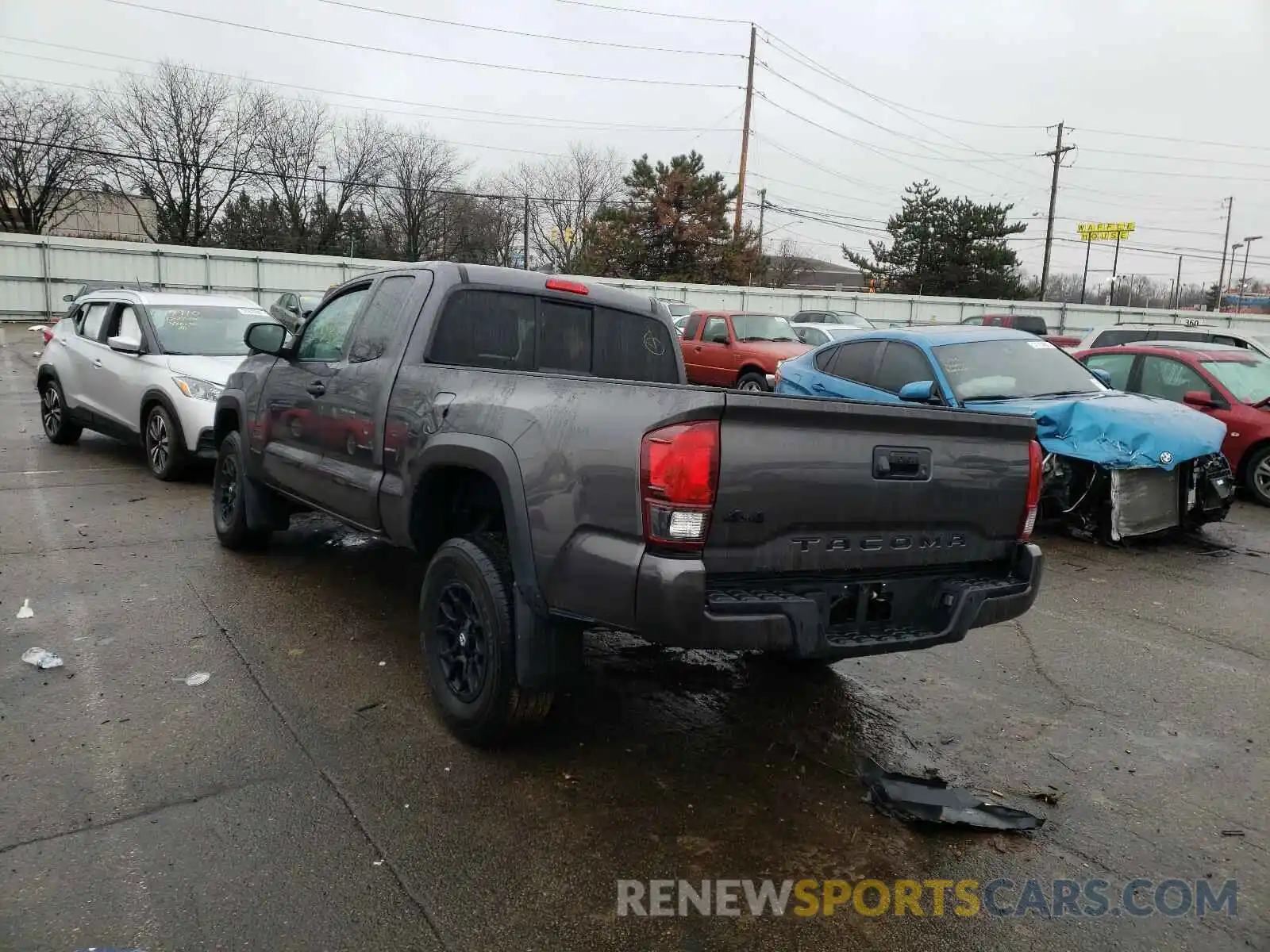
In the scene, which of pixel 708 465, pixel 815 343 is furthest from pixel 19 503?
pixel 815 343

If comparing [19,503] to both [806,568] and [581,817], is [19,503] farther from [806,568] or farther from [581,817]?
[806,568]

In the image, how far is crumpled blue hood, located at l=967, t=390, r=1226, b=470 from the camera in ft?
24.1

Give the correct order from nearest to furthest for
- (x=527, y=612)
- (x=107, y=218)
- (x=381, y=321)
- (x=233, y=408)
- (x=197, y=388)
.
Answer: (x=527, y=612) < (x=381, y=321) < (x=233, y=408) < (x=197, y=388) < (x=107, y=218)

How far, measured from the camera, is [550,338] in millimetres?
4750

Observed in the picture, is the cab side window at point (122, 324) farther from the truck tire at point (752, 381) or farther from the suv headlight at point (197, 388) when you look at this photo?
the truck tire at point (752, 381)

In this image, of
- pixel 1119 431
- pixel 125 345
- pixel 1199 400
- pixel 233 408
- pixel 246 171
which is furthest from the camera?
pixel 246 171

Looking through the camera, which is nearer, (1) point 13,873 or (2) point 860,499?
(1) point 13,873

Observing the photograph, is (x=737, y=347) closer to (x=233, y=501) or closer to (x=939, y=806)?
(x=233, y=501)

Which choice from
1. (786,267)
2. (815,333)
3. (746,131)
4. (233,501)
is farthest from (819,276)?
(233,501)

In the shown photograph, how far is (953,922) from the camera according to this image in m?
2.74

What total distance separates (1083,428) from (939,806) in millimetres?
5211

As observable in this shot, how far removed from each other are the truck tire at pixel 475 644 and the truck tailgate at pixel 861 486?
94cm

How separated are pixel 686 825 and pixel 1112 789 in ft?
5.80

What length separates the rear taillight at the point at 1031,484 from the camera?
145 inches
